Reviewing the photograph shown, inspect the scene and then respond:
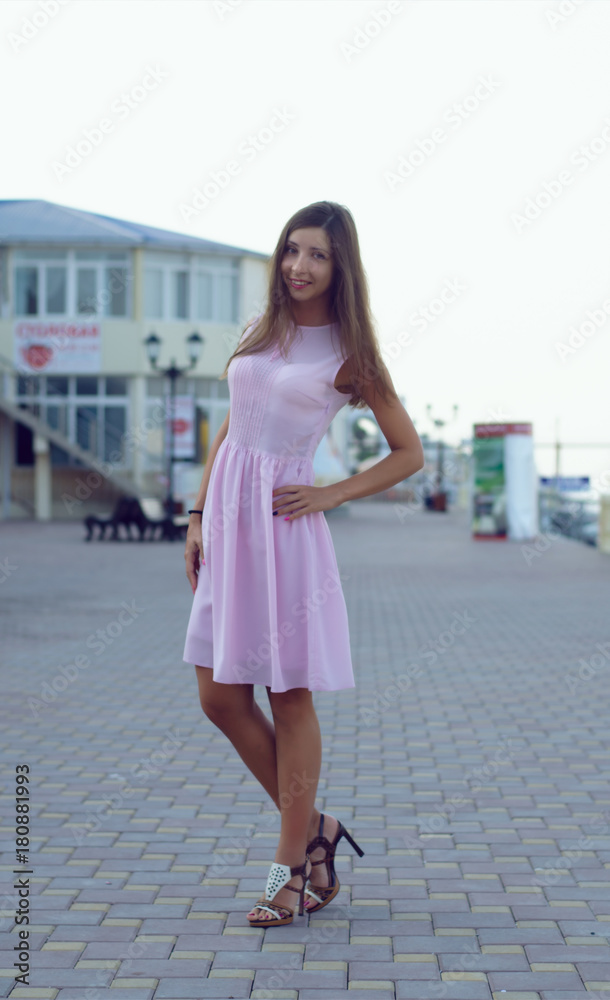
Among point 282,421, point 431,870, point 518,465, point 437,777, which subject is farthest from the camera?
point 518,465

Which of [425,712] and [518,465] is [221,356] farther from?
[425,712]

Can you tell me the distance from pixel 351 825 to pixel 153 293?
33.7 m

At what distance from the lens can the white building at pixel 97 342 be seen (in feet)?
117

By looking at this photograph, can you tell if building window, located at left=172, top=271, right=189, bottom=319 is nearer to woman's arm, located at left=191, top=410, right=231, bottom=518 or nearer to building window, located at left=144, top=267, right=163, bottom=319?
building window, located at left=144, top=267, right=163, bottom=319

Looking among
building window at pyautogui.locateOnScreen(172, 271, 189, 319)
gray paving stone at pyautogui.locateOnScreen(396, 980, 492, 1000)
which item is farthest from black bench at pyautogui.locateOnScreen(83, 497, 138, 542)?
gray paving stone at pyautogui.locateOnScreen(396, 980, 492, 1000)

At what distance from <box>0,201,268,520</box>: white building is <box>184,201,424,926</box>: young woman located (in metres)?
31.8

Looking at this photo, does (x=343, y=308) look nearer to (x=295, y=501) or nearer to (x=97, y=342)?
(x=295, y=501)

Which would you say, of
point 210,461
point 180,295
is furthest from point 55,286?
point 210,461

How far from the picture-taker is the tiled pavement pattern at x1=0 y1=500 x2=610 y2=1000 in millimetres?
3057

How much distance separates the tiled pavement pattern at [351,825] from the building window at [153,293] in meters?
27.7

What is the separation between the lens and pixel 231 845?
4164mm

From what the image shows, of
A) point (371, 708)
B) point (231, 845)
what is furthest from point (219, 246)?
point (231, 845)

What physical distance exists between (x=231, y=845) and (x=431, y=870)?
713mm

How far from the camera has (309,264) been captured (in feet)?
10.9
